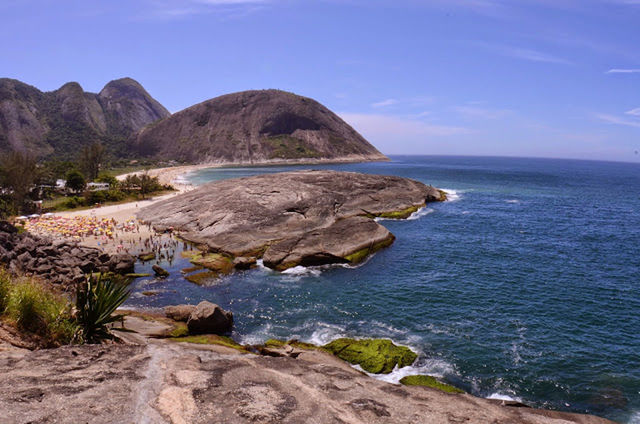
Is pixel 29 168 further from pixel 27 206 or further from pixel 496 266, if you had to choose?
pixel 496 266

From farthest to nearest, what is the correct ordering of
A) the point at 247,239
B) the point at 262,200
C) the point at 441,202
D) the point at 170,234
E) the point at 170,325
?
the point at 441,202
the point at 262,200
the point at 170,234
the point at 247,239
the point at 170,325

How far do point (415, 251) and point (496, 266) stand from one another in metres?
9.13

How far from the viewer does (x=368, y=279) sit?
34906mm

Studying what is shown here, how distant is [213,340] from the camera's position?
22547mm

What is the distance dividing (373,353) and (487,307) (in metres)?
12.3

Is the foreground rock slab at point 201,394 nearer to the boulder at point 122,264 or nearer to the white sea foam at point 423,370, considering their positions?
the white sea foam at point 423,370

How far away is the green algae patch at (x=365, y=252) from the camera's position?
40.1 meters

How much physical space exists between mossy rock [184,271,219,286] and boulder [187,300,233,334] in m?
9.59

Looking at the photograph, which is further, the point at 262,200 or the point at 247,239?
the point at 262,200

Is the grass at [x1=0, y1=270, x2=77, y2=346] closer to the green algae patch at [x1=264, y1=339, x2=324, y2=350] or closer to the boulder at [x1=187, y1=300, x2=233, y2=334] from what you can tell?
the boulder at [x1=187, y1=300, x2=233, y2=334]

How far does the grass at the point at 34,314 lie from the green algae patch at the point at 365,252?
1106 inches

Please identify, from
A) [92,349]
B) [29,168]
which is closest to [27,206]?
[29,168]

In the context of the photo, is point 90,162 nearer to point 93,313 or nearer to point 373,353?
point 93,313

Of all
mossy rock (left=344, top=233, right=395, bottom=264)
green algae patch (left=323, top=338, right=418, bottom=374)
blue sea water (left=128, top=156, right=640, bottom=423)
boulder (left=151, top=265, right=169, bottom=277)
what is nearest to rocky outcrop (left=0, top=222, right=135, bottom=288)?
boulder (left=151, top=265, right=169, bottom=277)
